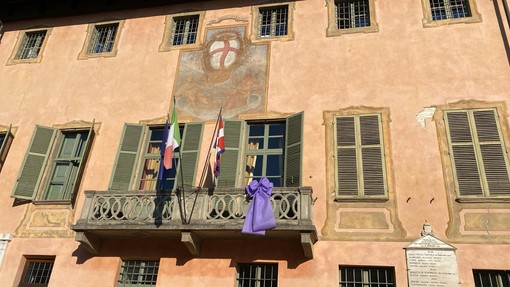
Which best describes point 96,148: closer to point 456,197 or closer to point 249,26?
point 249,26

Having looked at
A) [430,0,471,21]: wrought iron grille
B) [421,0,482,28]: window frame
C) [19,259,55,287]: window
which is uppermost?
[430,0,471,21]: wrought iron grille

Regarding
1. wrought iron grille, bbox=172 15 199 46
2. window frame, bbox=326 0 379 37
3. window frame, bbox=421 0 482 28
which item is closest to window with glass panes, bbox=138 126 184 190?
wrought iron grille, bbox=172 15 199 46

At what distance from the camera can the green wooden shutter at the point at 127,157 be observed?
1097cm

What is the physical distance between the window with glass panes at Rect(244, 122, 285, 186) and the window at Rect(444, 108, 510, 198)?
4.02m

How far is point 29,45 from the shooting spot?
1489cm

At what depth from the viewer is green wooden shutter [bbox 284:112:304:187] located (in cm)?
1004

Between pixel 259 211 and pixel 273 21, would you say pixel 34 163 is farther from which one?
pixel 273 21

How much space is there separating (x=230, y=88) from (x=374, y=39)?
425 cm

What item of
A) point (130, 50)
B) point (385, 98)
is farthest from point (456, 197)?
point (130, 50)

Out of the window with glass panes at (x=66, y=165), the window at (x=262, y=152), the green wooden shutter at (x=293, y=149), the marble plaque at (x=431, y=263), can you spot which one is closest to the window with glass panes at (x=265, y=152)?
the window at (x=262, y=152)

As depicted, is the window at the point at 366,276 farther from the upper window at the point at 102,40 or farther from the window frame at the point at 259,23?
the upper window at the point at 102,40

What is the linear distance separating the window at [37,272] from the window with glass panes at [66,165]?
5.49 ft

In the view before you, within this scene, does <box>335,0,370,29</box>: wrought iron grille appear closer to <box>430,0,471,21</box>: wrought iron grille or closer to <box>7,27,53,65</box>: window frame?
<box>430,0,471,21</box>: wrought iron grille

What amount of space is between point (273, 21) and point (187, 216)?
22.3 feet
